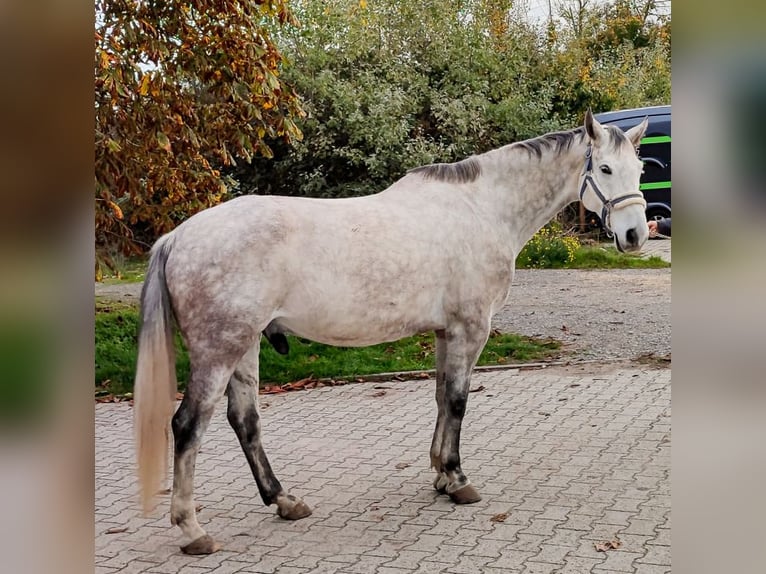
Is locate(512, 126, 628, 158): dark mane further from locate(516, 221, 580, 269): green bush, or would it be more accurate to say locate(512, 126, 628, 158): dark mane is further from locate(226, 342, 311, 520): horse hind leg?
locate(516, 221, 580, 269): green bush

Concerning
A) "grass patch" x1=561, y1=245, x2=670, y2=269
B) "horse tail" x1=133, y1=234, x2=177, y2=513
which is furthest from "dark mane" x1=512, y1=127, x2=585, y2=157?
"grass patch" x1=561, y1=245, x2=670, y2=269

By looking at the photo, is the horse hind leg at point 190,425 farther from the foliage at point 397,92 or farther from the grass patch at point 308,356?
the foliage at point 397,92

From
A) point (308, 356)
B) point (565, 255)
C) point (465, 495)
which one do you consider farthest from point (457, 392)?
point (565, 255)

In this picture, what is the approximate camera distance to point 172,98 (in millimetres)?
5176

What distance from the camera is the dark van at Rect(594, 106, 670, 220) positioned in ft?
28.1

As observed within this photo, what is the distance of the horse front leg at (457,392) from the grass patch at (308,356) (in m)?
3.00

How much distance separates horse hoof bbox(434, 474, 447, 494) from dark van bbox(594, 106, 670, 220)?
514 centimetres

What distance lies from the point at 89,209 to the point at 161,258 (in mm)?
2720

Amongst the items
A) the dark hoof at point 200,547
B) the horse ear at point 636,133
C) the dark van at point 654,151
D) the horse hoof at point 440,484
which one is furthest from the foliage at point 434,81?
the dark hoof at point 200,547

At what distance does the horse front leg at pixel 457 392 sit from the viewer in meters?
3.95

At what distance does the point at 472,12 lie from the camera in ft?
34.6
